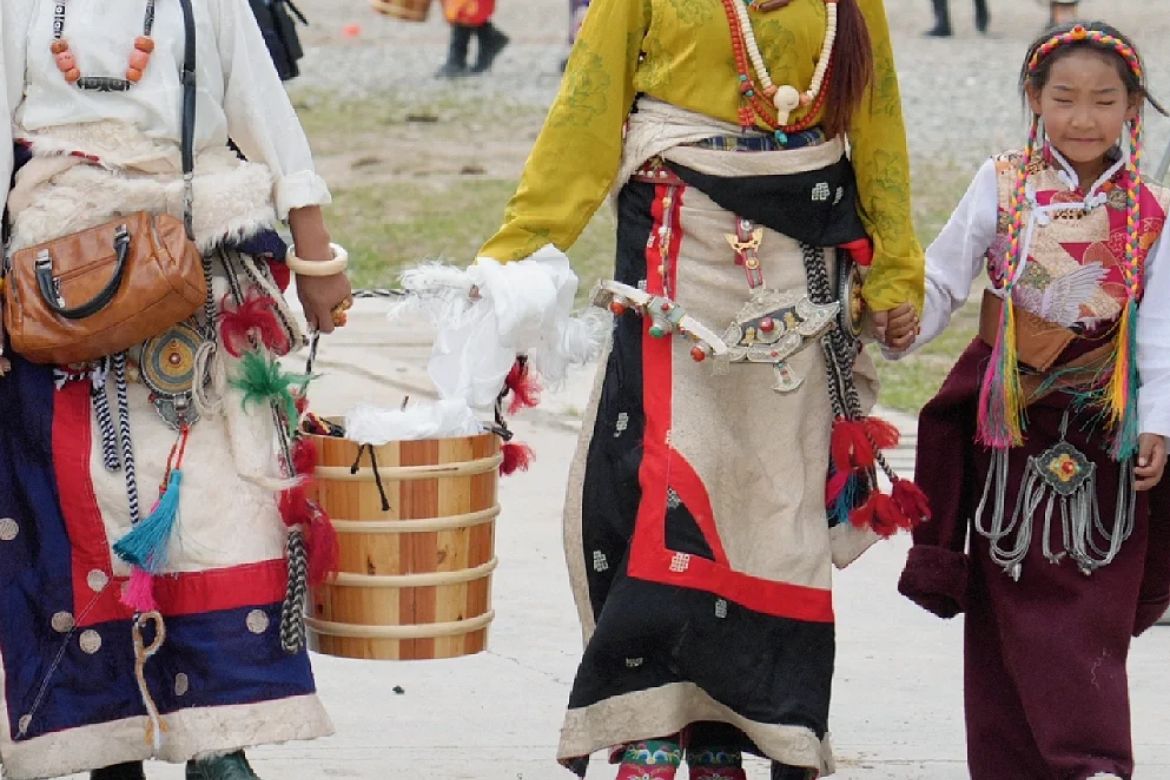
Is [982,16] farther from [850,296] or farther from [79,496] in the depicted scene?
[79,496]

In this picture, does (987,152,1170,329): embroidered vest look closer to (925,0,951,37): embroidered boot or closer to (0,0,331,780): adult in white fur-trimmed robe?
(0,0,331,780): adult in white fur-trimmed robe

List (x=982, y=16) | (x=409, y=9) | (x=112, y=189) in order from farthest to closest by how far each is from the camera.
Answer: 1. (x=982, y=16)
2. (x=409, y=9)
3. (x=112, y=189)

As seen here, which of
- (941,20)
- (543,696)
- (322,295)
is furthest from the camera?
(941,20)

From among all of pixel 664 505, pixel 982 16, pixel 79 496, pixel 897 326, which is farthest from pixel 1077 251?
pixel 982 16

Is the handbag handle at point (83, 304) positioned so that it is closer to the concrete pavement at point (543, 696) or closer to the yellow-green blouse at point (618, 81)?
the yellow-green blouse at point (618, 81)

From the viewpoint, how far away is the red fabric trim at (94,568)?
427 centimetres

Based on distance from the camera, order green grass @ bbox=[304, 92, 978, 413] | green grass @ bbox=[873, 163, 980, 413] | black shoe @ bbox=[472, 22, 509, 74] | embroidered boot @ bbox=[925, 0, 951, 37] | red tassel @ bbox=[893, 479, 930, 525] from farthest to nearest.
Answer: embroidered boot @ bbox=[925, 0, 951, 37]
black shoe @ bbox=[472, 22, 509, 74]
green grass @ bbox=[304, 92, 978, 413]
green grass @ bbox=[873, 163, 980, 413]
red tassel @ bbox=[893, 479, 930, 525]

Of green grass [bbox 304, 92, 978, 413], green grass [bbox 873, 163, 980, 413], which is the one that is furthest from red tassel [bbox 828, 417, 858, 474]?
green grass [bbox 304, 92, 978, 413]

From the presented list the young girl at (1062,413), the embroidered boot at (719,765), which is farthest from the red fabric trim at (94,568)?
the young girl at (1062,413)

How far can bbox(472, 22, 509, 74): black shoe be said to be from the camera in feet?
63.6

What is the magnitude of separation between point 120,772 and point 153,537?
556 millimetres

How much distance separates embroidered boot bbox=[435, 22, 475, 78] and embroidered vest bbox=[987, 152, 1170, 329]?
15.1 m

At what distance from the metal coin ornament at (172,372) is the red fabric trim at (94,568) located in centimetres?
12

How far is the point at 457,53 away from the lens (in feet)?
63.9
